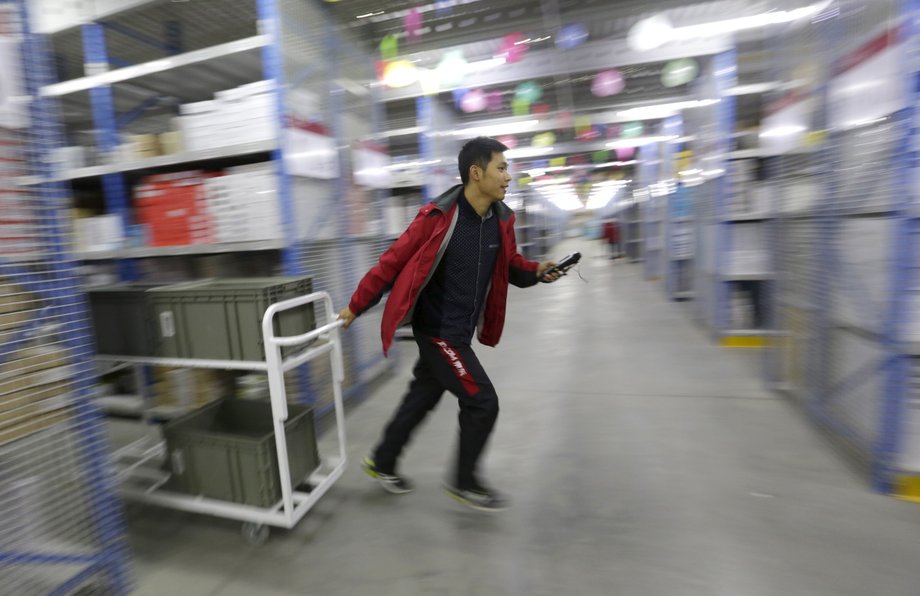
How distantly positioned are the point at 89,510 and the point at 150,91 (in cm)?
347

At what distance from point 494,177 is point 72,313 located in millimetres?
Answer: 1584

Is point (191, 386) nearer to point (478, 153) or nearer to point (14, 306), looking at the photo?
point (14, 306)

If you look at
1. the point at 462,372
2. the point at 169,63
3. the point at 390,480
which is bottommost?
the point at 390,480

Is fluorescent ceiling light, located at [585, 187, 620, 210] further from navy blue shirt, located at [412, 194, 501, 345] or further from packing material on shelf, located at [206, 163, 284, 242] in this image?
navy blue shirt, located at [412, 194, 501, 345]

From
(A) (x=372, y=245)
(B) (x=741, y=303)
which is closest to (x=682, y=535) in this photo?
(A) (x=372, y=245)

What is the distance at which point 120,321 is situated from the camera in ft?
8.08

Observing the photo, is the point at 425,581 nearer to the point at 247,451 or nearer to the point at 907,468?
the point at 247,451

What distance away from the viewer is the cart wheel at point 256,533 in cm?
194

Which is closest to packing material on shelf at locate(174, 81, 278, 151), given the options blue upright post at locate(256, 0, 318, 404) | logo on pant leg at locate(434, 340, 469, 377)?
blue upright post at locate(256, 0, 318, 404)

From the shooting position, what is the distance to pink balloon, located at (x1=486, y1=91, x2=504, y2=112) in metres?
6.42

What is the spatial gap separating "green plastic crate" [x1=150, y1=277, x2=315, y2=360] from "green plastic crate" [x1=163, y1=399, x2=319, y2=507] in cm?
33

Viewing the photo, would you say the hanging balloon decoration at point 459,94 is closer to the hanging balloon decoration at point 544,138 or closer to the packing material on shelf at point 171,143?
A: the hanging balloon decoration at point 544,138

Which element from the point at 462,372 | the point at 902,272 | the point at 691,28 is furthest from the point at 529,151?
the point at 462,372

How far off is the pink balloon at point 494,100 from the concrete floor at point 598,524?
4874mm
